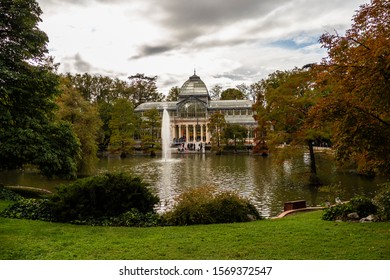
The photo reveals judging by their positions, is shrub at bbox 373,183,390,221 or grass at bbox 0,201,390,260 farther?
shrub at bbox 373,183,390,221

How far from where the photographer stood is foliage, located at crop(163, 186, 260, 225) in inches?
326

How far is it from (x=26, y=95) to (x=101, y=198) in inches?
205

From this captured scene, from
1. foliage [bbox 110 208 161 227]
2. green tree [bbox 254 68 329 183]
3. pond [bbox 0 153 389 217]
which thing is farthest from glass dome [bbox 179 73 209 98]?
foliage [bbox 110 208 161 227]

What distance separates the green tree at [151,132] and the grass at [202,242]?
35.7m

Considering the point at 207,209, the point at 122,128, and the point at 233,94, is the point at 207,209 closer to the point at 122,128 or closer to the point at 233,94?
the point at 122,128

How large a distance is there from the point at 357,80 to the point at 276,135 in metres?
13.2

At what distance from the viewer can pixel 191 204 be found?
851 centimetres

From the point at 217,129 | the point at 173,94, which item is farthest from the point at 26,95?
the point at 173,94

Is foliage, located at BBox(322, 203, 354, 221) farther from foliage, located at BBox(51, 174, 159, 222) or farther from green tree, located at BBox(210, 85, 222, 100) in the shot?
green tree, located at BBox(210, 85, 222, 100)

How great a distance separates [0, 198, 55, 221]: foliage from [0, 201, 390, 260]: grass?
925 mm

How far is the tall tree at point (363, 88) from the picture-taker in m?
5.20

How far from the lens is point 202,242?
603cm
